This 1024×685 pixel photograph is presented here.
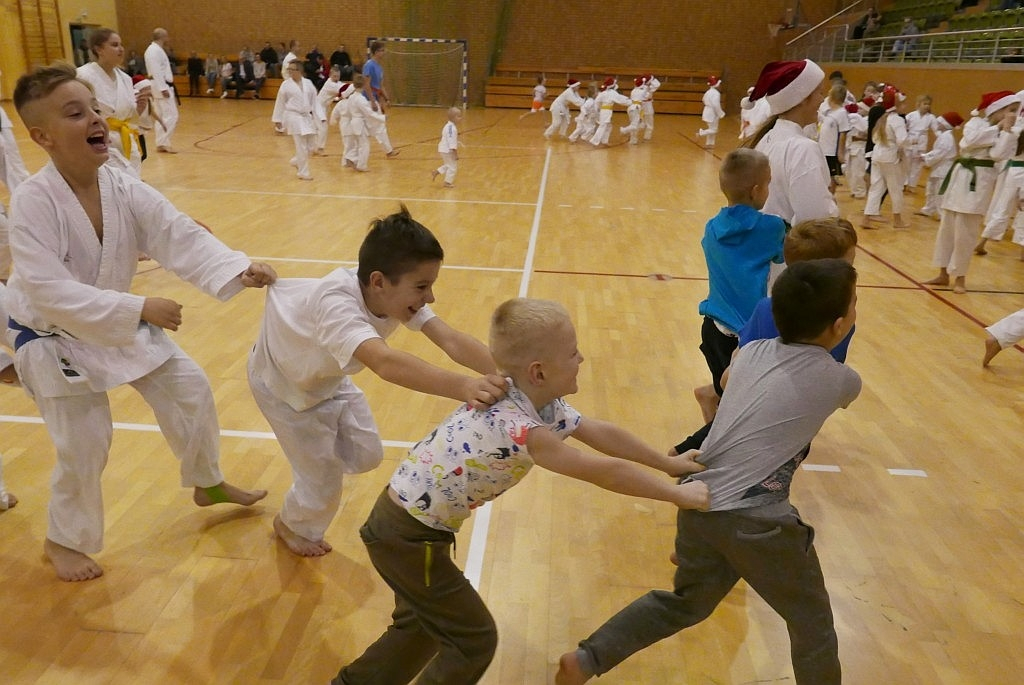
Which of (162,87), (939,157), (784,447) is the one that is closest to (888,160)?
(939,157)

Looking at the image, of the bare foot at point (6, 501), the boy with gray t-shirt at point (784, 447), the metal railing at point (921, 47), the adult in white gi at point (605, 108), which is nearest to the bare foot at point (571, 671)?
the boy with gray t-shirt at point (784, 447)

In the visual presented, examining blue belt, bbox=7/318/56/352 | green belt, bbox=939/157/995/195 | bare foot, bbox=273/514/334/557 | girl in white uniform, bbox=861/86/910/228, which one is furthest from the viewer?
girl in white uniform, bbox=861/86/910/228

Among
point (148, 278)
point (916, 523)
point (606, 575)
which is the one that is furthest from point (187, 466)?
point (148, 278)

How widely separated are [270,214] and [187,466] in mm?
6131

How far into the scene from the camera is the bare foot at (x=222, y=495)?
9.81 feet

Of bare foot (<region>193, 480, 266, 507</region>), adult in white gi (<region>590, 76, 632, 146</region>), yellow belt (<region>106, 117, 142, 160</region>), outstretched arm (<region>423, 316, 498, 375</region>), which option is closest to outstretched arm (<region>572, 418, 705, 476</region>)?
outstretched arm (<region>423, 316, 498, 375</region>)

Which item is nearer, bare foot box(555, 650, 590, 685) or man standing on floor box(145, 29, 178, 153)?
bare foot box(555, 650, 590, 685)

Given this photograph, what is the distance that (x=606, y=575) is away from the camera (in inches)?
113

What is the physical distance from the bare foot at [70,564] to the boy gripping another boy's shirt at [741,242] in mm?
2428

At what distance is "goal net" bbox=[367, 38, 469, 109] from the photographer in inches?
920

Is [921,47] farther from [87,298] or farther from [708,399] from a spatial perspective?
[87,298]

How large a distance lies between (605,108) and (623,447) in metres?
15.2

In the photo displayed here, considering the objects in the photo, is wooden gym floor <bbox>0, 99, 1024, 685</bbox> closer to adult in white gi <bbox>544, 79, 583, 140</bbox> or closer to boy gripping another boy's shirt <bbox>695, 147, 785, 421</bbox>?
Answer: boy gripping another boy's shirt <bbox>695, 147, 785, 421</bbox>

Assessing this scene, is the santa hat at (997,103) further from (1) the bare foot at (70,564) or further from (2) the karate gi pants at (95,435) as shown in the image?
(1) the bare foot at (70,564)
